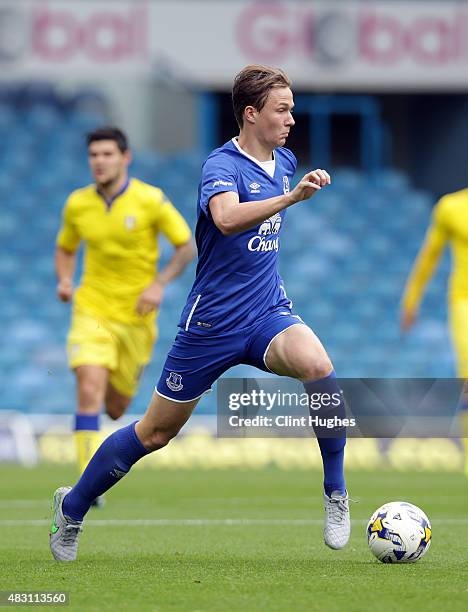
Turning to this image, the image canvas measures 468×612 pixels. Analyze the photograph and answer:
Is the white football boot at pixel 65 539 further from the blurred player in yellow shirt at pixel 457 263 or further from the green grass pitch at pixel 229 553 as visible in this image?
the blurred player in yellow shirt at pixel 457 263

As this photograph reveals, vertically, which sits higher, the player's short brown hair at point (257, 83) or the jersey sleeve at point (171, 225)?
the player's short brown hair at point (257, 83)

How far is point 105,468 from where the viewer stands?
6.28 m

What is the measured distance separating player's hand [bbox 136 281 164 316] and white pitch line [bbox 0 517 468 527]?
1703 mm

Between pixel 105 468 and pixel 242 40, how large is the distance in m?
14.7

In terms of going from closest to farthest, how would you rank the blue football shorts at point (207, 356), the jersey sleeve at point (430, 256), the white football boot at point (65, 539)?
the blue football shorts at point (207, 356) < the white football boot at point (65, 539) < the jersey sleeve at point (430, 256)

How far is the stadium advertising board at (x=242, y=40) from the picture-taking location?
64.5 ft

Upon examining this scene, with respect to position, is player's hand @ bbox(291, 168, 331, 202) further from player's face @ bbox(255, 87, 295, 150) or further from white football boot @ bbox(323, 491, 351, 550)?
white football boot @ bbox(323, 491, 351, 550)

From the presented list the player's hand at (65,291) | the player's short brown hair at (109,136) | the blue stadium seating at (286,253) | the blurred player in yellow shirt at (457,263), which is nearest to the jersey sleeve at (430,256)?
the blurred player in yellow shirt at (457,263)

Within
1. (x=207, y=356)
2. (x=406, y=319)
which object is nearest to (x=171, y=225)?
(x=406, y=319)

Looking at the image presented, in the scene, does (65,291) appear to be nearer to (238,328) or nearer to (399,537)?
(238,328)

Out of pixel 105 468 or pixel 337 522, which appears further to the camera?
pixel 105 468

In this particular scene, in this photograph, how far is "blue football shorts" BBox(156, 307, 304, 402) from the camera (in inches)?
243

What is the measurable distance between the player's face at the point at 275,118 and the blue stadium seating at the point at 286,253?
36.1ft

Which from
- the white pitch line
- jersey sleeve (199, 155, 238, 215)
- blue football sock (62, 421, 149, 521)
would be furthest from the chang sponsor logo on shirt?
the white pitch line
